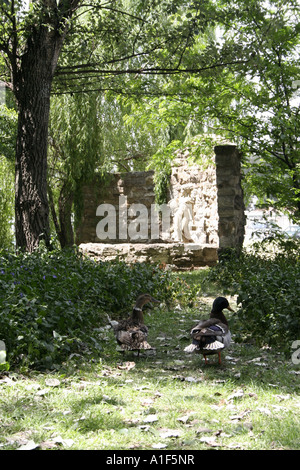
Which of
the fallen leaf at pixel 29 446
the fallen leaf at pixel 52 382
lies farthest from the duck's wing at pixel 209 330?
the fallen leaf at pixel 29 446

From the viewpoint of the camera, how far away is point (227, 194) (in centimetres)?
1143

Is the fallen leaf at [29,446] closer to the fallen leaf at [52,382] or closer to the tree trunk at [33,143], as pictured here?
the fallen leaf at [52,382]

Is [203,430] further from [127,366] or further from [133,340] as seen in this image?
[133,340]

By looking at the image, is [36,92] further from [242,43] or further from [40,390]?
[40,390]

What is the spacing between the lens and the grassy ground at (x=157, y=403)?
3139 mm

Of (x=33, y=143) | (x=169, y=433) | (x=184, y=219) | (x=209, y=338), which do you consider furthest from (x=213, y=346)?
(x=184, y=219)

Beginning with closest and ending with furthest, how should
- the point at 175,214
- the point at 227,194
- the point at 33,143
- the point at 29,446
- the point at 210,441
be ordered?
the point at 29,446
the point at 210,441
the point at 33,143
the point at 227,194
the point at 175,214

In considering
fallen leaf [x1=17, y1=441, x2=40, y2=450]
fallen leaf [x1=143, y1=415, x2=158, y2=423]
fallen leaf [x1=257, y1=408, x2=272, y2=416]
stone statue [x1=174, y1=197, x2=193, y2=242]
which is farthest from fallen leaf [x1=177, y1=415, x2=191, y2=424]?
stone statue [x1=174, y1=197, x2=193, y2=242]

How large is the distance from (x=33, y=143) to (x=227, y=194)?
15.2 ft

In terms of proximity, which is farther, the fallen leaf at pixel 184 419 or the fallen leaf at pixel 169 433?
the fallen leaf at pixel 184 419

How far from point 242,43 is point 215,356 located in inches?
256

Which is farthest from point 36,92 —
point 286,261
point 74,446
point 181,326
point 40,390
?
point 74,446

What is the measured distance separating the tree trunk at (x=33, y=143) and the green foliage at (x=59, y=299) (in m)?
0.73

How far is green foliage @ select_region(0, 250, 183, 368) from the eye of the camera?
461cm
